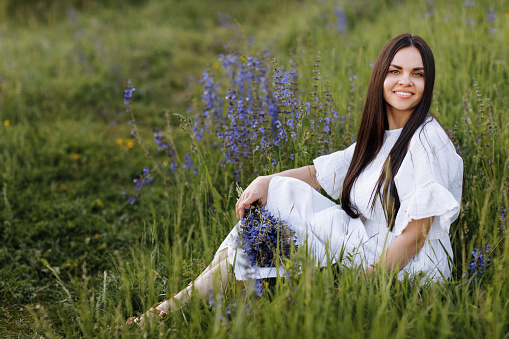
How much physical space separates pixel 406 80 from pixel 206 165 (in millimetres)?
1421

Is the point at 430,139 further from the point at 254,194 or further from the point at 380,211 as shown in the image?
the point at 254,194

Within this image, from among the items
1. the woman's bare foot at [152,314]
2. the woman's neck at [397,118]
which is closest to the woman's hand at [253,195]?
the woman's bare foot at [152,314]

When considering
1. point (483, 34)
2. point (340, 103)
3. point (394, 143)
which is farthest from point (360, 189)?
point (483, 34)

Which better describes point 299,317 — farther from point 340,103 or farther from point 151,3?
point 151,3

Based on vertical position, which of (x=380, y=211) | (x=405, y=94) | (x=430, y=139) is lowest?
(x=380, y=211)

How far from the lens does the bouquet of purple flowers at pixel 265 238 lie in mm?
2113

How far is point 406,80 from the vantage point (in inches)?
88.0

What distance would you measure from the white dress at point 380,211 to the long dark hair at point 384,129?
0.13ft

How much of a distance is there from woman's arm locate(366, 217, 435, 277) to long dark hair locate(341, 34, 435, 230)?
0.09 meters

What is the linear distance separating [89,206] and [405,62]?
9.04 feet

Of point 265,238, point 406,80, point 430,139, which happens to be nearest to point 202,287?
point 265,238

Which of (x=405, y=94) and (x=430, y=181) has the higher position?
(x=405, y=94)

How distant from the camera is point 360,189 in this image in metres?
2.39

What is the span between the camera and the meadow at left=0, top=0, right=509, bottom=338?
1862mm
